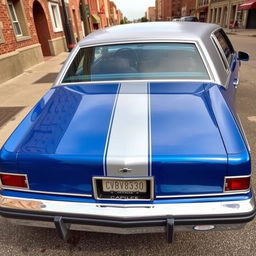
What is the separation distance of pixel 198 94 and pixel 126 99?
2.07 feet

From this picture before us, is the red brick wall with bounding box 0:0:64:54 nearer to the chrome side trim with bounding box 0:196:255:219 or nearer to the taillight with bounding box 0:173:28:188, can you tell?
the taillight with bounding box 0:173:28:188

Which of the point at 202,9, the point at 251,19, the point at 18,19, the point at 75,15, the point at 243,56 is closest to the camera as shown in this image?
the point at 243,56

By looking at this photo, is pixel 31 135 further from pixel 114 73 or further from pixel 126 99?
pixel 114 73

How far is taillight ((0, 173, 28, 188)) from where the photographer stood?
165 cm

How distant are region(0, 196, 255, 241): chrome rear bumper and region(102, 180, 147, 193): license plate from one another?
0.35ft

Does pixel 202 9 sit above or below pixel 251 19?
above

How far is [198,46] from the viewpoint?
101 inches

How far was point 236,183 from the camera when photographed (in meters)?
1.55

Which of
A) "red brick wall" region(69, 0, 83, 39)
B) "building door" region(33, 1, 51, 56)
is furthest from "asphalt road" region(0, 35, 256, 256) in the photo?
"red brick wall" region(69, 0, 83, 39)

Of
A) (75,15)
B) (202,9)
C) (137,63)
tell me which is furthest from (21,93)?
(202,9)

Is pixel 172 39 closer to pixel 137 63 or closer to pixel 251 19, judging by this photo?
pixel 137 63

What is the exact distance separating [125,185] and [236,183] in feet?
2.30

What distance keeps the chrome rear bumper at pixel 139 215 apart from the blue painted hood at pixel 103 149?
10 centimetres

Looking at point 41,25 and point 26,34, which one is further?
point 41,25
